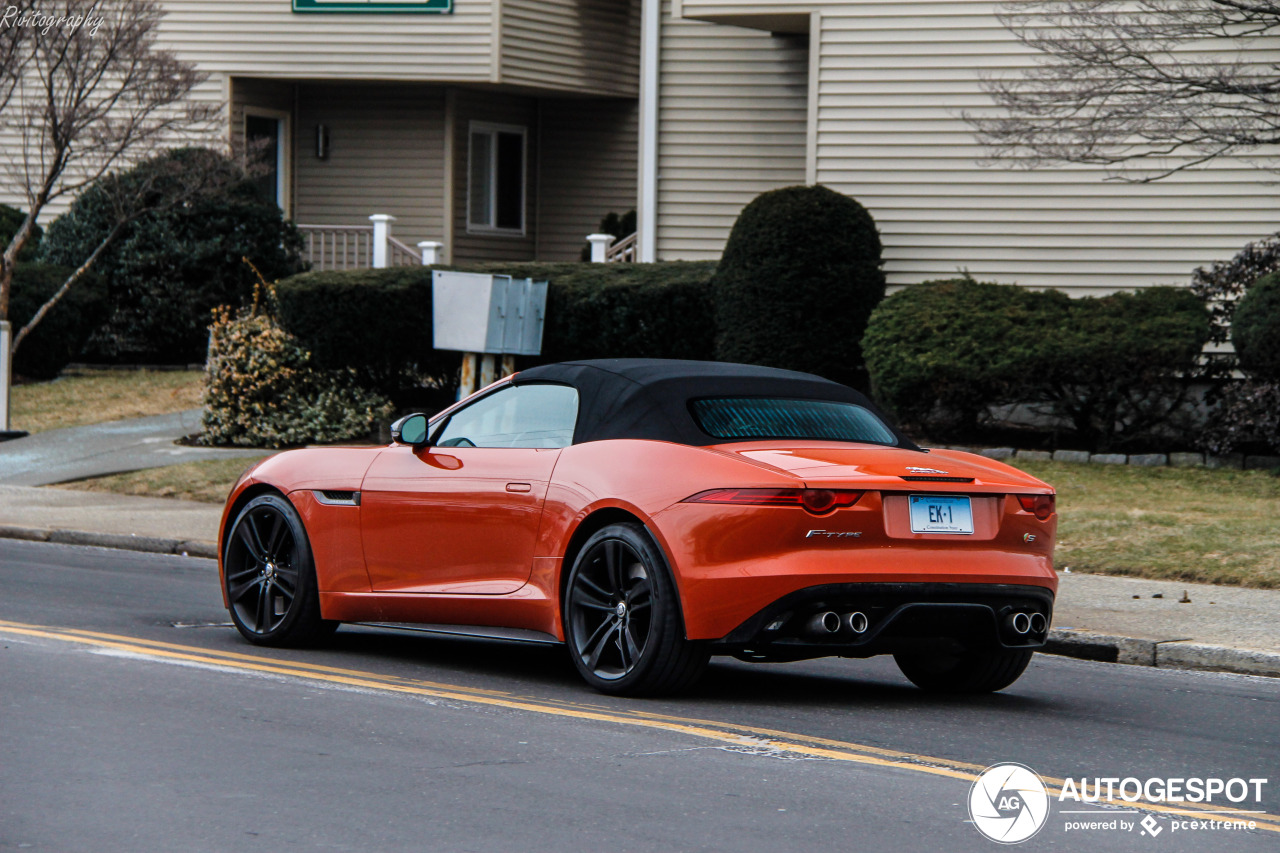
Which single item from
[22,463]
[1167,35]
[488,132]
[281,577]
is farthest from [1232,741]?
[488,132]

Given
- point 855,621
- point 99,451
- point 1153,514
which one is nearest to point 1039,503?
point 855,621

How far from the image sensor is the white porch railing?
2467 cm

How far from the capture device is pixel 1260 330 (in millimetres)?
15133

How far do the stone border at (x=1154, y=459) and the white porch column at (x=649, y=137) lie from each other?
7.16 metres

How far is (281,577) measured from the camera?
849 centimetres

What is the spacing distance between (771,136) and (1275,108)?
7.89 meters

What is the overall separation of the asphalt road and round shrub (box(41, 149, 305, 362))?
50.7ft

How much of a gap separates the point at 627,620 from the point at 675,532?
0.46 metres

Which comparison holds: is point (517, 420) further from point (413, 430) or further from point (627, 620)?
point (627, 620)

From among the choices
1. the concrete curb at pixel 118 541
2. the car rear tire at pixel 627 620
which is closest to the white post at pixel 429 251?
the concrete curb at pixel 118 541

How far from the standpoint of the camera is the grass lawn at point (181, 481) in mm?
16297

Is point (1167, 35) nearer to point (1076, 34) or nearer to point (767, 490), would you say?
point (1076, 34)
